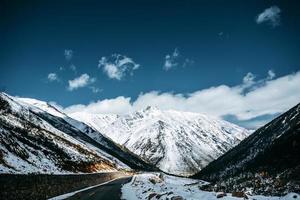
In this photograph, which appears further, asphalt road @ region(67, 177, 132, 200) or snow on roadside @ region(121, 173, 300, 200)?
asphalt road @ region(67, 177, 132, 200)

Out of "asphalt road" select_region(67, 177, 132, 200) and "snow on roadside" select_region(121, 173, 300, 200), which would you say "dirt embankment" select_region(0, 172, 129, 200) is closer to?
"asphalt road" select_region(67, 177, 132, 200)

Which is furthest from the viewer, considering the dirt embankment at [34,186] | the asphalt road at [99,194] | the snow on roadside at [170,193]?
the asphalt road at [99,194]

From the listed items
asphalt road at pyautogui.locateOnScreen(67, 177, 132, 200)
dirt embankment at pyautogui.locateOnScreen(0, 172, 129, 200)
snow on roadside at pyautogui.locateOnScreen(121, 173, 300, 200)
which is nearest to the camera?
snow on roadside at pyautogui.locateOnScreen(121, 173, 300, 200)

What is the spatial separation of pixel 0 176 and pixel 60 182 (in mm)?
14838

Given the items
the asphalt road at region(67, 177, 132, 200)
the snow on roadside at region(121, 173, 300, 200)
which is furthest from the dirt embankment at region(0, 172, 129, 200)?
the snow on roadside at region(121, 173, 300, 200)

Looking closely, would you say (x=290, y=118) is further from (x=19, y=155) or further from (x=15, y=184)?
(x=15, y=184)

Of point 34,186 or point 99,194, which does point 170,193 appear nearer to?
point 34,186

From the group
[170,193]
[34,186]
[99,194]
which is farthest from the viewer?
[99,194]

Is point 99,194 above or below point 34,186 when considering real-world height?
above

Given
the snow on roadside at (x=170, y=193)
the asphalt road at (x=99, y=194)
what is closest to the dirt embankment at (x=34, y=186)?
the asphalt road at (x=99, y=194)

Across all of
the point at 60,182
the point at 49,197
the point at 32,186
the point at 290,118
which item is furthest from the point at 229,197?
the point at 290,118

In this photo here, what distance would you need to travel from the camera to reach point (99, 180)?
7262cm

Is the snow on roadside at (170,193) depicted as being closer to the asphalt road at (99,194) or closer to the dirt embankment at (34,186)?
the asphalt road at (99,194)

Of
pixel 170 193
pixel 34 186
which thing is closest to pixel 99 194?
pixel 34 186
